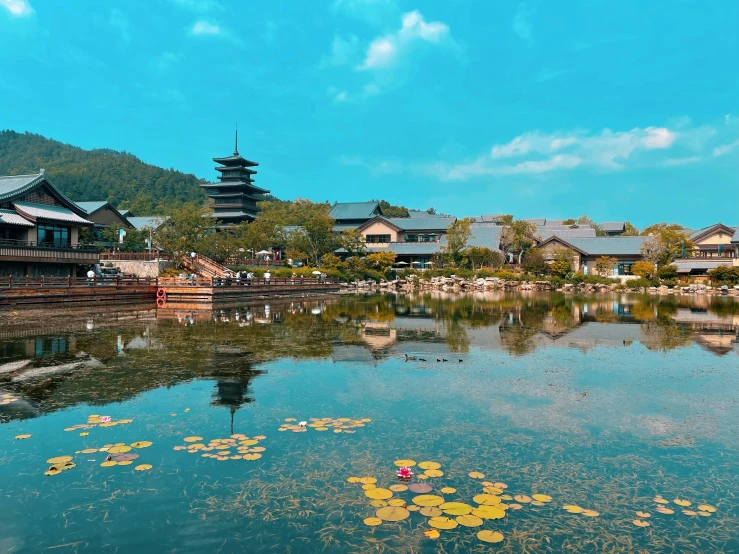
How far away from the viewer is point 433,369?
11.6m

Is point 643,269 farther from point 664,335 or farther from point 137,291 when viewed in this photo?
point 137,291

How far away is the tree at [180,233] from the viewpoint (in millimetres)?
40094

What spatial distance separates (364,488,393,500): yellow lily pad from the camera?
5.32 meters

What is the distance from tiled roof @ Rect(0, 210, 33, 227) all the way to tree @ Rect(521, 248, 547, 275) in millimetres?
45840

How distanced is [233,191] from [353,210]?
15.8 m

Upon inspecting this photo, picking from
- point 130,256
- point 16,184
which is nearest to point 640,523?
point 16,184

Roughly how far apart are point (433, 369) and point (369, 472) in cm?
588

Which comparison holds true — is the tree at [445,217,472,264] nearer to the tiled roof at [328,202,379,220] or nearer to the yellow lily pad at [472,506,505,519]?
the tiled roof at [328,202,379,220]

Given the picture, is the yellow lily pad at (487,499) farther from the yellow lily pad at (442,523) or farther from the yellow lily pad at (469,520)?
the yellow lily pad at (442,523)

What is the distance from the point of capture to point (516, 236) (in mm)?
62219

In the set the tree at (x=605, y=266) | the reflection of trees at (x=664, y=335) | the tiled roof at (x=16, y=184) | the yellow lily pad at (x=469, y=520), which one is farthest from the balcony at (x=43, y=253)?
the tree at (x=605, y=266)

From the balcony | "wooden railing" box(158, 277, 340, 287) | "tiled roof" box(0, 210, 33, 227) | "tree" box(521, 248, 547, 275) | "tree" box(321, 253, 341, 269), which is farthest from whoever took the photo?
"tree" box(521, 248, 547, 275)

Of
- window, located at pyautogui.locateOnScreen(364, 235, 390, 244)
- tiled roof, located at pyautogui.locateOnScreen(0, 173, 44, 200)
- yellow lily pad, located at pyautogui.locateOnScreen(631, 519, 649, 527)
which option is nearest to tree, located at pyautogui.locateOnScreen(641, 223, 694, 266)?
window, located at pyautogui.locateOnScreen(364, 235, 390, 244)

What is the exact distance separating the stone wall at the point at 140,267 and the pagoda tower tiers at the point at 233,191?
27383 mm
